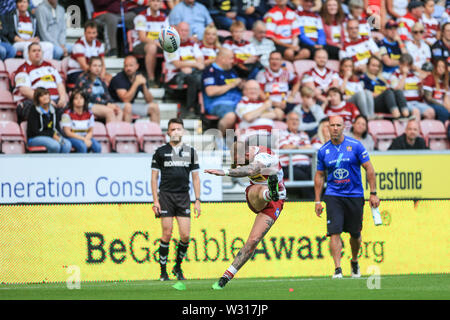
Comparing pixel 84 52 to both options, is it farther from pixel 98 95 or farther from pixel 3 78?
pixel 3 78

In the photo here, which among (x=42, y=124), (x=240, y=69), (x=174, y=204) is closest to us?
(x=174, y=204)

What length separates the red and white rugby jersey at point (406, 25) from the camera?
2216 cm

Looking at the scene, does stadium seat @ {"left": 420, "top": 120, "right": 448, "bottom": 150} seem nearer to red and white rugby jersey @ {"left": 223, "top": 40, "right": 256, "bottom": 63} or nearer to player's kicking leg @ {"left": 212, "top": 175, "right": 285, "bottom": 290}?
red and white rugby jersey @ {"left": 223, "top": 40, "right": 256, "bottom": 63}

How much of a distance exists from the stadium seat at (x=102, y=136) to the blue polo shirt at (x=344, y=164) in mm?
5562

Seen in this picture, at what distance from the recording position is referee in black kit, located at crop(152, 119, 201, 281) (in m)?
13.2

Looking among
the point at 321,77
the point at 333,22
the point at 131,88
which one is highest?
the point at 333,22

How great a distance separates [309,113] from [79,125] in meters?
4.95

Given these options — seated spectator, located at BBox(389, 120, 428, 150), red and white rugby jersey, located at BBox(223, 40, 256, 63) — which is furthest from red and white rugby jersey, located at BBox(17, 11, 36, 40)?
seated spectator, located at BBox(389, 120, 428, 150)

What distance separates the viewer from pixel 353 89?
19.8 metres

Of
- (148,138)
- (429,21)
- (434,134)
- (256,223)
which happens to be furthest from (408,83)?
(256,223)

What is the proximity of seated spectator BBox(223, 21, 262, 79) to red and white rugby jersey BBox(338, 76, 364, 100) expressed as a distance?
1.95 m

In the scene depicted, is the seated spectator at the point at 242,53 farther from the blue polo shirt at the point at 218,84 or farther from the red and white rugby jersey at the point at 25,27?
the red and white rugby jersey at the point at 25,27
